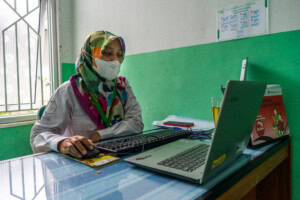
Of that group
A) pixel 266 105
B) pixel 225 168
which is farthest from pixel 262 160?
pixel 266 105

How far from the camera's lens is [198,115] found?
137cm

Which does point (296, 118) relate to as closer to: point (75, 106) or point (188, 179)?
point (188, 179)

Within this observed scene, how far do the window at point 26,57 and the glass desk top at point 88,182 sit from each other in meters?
1.62

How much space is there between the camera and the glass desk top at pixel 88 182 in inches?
16.6

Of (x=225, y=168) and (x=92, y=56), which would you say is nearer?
(x=225, y=168)

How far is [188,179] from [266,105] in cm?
60

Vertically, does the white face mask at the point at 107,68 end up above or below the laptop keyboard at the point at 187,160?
above

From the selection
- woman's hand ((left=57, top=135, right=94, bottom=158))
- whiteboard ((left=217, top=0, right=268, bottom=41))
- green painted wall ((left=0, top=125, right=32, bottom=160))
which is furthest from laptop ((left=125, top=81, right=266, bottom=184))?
green painted wall ((left=0, top=125, right=32, bottom=160))

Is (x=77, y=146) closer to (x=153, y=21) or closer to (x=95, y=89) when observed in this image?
(x=95, y=89)

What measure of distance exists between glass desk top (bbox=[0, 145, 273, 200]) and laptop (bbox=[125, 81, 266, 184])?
2 centimetres

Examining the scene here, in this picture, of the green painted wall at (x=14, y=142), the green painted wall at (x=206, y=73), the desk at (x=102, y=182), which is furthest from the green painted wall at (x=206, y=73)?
the green painted wall at (x=14, y=142)

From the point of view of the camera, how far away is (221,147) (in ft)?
1.48

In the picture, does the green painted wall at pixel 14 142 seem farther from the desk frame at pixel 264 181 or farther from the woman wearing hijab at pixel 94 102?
the desk frame at pixel 264 181

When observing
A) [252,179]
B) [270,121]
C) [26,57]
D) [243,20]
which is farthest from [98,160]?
[26,57]
